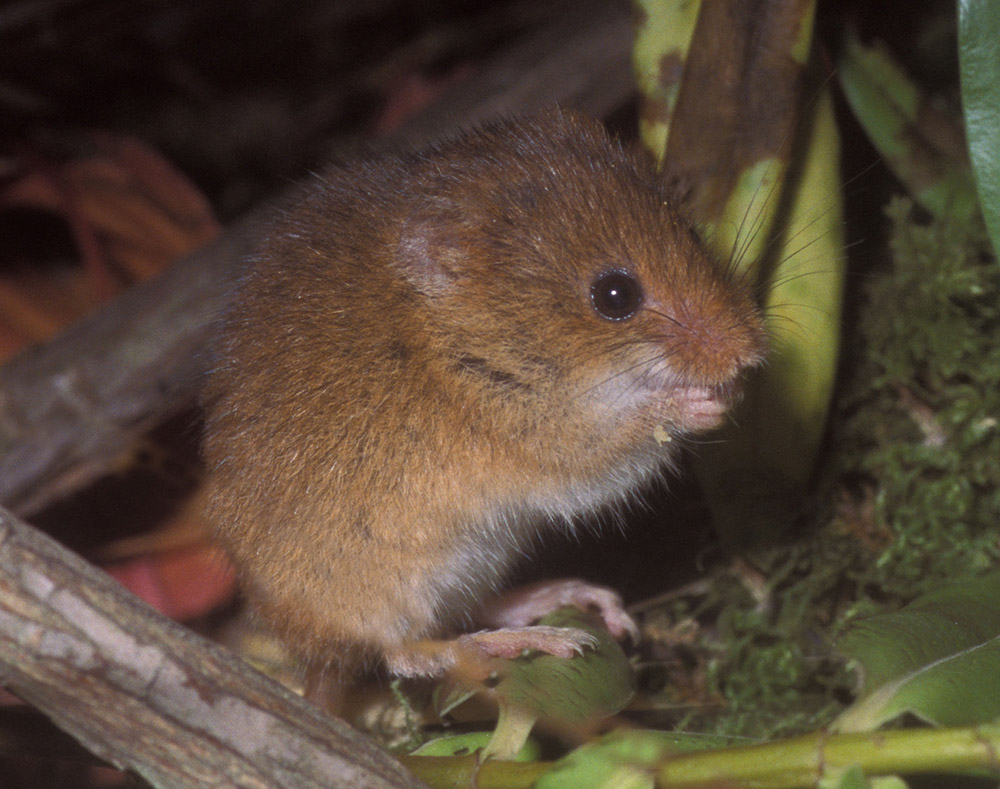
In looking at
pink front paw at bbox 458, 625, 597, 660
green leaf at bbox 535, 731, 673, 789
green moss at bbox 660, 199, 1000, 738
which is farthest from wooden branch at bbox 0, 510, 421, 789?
green moss at bbox 660, 199, 1000, 738

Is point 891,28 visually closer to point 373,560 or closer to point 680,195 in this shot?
point 680,195

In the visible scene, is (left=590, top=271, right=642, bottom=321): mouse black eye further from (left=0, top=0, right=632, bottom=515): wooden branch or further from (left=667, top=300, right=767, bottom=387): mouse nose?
(left=0, top=0, right=632, bottom=515): wooden branch

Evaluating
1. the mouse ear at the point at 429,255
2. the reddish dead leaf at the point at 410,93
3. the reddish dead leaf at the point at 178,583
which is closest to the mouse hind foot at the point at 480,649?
the mouse ear at the point at 429,255

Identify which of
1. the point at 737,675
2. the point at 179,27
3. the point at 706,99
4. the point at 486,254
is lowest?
the point at 737,675

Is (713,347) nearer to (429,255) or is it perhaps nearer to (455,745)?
(429,255)

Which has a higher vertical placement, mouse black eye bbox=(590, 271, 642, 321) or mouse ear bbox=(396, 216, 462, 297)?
mouse ear bbox=(396, 216, 462, 297)

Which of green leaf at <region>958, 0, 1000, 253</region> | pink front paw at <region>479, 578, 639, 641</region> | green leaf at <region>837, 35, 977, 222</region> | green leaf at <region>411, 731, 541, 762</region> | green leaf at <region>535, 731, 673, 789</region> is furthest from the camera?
green leaf at <region>837, 35, 977, 222</region>

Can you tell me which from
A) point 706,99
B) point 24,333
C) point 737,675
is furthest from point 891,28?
point 24,333
